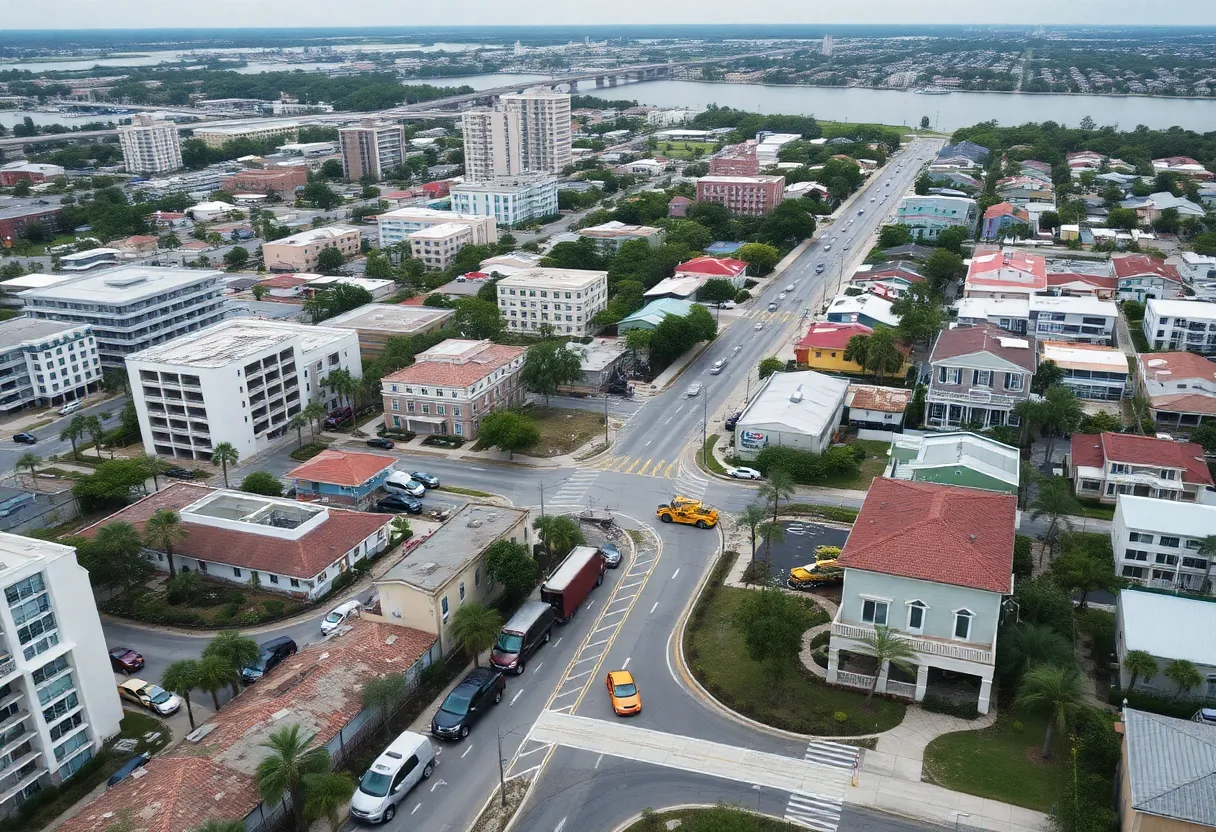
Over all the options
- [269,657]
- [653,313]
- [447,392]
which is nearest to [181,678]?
[269,657]

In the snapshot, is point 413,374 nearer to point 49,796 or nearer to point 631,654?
point 631,654

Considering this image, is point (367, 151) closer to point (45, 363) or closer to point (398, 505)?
point (45, 363)

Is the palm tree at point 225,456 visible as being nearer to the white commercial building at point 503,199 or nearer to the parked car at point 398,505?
the parked car at point 398,505

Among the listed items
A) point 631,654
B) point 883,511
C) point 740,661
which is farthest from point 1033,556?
point 631,654

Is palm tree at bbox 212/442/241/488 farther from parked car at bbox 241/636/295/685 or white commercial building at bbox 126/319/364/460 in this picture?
parked car at bbox 241/636/295/685

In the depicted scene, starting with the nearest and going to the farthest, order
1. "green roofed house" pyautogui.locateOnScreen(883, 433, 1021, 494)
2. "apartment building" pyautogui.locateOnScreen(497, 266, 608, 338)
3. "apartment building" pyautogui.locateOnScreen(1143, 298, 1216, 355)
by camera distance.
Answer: "green roofed house" pyautogui.locateOnScreen(883, 433, 1021, 494) < "apartment building" pyautogui.locateOnScreen(1143, 298, 1216, 355) < "apartment building" pyautogui.locateOnScreen(497, 266, 608, 338)

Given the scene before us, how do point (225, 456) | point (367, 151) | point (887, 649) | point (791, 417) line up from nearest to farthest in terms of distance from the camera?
point (887, 649), point (225, 456), point (791, 417), point (367, 151)

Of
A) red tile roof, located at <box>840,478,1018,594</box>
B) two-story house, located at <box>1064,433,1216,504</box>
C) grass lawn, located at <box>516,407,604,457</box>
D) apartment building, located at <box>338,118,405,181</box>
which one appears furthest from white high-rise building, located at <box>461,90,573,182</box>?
red tile roof, located at <box>840,478,1018,594</box>
